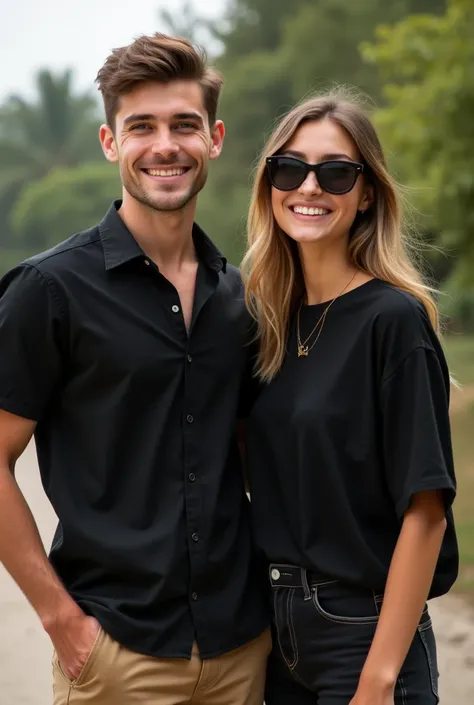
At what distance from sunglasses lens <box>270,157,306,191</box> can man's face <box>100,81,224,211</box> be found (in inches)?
11.3

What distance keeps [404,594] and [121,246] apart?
1226 mm

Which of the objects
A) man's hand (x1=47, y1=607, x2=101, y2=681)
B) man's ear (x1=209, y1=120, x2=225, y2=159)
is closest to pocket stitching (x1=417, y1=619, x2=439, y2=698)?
man's hand (x1=47, y1=607, x2=101, y2=681)

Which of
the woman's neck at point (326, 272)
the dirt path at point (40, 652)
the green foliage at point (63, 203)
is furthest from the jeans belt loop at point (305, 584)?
the green foliage at point (63, 203)

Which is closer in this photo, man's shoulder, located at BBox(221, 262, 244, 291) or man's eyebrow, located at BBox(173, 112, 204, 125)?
man's eyebrow, located at BBox(173, 112, 204, 125)

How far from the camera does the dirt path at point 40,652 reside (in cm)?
593

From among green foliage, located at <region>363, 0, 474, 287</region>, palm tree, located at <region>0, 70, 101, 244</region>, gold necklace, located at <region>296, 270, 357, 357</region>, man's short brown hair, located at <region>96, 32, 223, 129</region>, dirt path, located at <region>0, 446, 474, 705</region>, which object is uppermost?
man's short brown hair, located at <region>96, 32, 223, 129</region>

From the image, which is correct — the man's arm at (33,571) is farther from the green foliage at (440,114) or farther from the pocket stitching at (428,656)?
the green foliage at (440,114)

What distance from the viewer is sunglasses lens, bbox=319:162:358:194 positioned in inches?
118

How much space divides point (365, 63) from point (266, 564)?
26500mm

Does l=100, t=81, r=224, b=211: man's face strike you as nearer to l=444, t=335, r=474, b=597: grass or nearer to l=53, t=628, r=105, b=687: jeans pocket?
l=53, t=628, r=105, b=687: jeans pocket

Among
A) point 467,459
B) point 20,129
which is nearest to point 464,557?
point 467,459

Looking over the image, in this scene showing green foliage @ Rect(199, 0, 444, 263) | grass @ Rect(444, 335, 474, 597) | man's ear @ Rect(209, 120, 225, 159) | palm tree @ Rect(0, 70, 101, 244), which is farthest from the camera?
palm tree @ Rect(0, 70, 101, 244)

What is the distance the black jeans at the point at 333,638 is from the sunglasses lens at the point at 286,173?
105 cm

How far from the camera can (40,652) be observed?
6730 millimetres
